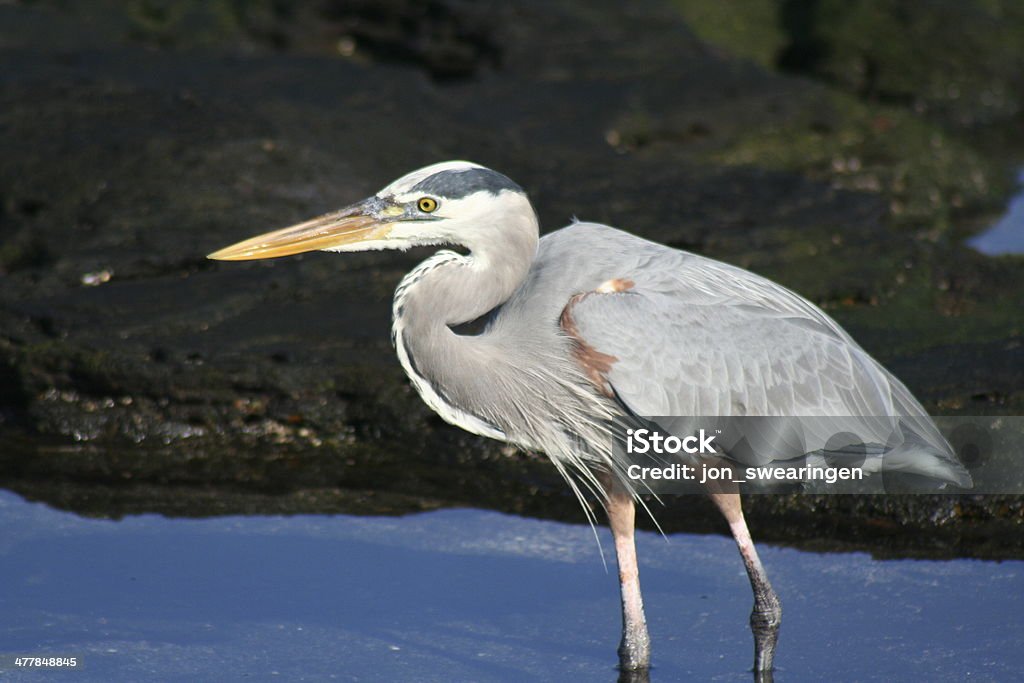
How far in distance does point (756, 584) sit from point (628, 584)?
0.45 m

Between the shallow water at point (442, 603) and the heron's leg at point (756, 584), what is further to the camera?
the heron's leg at point (756, 584)

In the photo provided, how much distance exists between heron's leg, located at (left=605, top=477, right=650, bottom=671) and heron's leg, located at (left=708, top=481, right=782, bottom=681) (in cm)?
32

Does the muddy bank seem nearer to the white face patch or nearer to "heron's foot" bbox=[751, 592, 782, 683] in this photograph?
"heron's foot" bbox=[751, 592, 782, 683]

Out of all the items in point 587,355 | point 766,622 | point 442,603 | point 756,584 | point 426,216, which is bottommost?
point 442,603

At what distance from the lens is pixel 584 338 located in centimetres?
428

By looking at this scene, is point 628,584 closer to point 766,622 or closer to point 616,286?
point 766,622

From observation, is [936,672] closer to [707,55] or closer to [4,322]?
[4,322]

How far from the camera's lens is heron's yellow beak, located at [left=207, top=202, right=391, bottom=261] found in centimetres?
427

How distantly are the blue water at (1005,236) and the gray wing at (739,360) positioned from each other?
4.11 metres

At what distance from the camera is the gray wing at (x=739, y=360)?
4.27 m

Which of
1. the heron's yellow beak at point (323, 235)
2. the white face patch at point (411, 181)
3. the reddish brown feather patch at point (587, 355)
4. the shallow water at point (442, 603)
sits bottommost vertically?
the shallow water at point (442, 603)

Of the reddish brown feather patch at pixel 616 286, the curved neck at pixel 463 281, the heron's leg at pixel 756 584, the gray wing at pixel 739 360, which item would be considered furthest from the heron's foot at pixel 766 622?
the curved neck at pixel 463 281

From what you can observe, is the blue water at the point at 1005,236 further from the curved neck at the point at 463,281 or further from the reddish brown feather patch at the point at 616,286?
the curved neck at the point at 463,281
